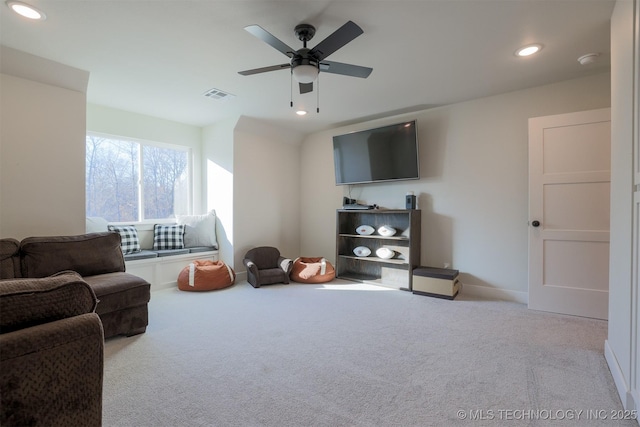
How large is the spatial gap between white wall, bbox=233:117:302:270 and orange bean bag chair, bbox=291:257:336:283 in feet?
2.76

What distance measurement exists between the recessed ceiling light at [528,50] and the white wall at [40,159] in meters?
4.27

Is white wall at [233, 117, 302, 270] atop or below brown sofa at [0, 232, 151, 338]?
atop

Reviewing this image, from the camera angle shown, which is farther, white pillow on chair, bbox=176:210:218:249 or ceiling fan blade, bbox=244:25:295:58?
white pillow on chair, bbox=176:210:218:249

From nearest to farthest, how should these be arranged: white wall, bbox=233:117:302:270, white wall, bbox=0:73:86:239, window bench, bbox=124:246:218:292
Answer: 1. white wall, bbox=0:73:86:239
2. window bench, bbox=124:246:218:292
3. white wall, bbox=233:117:302:270

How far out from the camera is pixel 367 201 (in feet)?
15.3

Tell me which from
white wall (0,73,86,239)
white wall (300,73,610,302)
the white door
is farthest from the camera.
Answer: white wall (300,73,610,302)

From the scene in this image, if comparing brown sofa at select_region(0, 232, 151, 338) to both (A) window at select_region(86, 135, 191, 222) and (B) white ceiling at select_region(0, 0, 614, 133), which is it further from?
(B) white ceiling at select_region(0, 0, 614, 133)

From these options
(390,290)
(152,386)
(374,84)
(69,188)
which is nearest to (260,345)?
(152,386)

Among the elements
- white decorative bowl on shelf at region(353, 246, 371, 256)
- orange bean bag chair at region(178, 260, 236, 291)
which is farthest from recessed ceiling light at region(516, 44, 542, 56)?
orange bean bag chair at region(178, 260, 236, 291)

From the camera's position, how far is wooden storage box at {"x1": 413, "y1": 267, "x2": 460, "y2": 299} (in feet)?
11.4

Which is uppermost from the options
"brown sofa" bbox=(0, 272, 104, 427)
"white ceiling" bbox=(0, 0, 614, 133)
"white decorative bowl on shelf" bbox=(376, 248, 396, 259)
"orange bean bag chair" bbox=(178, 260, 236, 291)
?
"white ceiling" bbox=(0, 0, 614, 133)

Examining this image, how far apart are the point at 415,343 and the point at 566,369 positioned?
3.18ft

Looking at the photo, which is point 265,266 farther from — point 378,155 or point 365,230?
point 378,155

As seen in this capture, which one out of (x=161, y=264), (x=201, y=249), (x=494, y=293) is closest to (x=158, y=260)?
(x=161, y=264)
